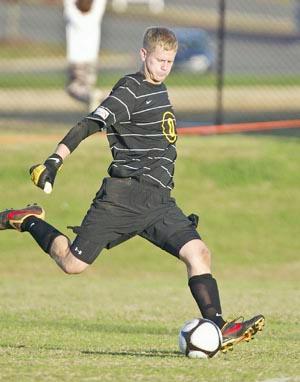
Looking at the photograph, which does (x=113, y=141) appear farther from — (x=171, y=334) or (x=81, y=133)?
(x=171, y=334)

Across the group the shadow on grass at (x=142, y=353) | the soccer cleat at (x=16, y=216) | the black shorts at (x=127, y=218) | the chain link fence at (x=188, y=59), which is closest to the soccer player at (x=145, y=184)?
the black shorts at (x=127, y=218)

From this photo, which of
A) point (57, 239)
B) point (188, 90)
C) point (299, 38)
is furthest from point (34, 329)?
point (299, 38)

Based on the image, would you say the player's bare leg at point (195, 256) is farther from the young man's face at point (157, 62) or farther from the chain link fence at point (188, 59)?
the chain link fence at point (188, 59)

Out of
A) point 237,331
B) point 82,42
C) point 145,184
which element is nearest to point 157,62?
point 145,184

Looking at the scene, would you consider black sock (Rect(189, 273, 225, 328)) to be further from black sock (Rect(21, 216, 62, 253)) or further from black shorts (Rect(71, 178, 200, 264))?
black sock (Rect(21, 216, 62, 253))

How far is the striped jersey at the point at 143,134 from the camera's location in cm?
796

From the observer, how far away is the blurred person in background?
17906mm

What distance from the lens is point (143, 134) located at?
26.3ft

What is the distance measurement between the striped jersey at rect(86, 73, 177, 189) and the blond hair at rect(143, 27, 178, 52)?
0.74 feet

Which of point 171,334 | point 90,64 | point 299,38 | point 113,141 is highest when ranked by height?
point 299,38

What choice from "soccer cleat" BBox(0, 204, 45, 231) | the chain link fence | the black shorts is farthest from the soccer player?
the chain link fence

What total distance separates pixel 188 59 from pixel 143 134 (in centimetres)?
1804

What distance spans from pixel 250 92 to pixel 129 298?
42.4 feet

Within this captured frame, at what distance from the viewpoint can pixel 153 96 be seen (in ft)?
26.3
